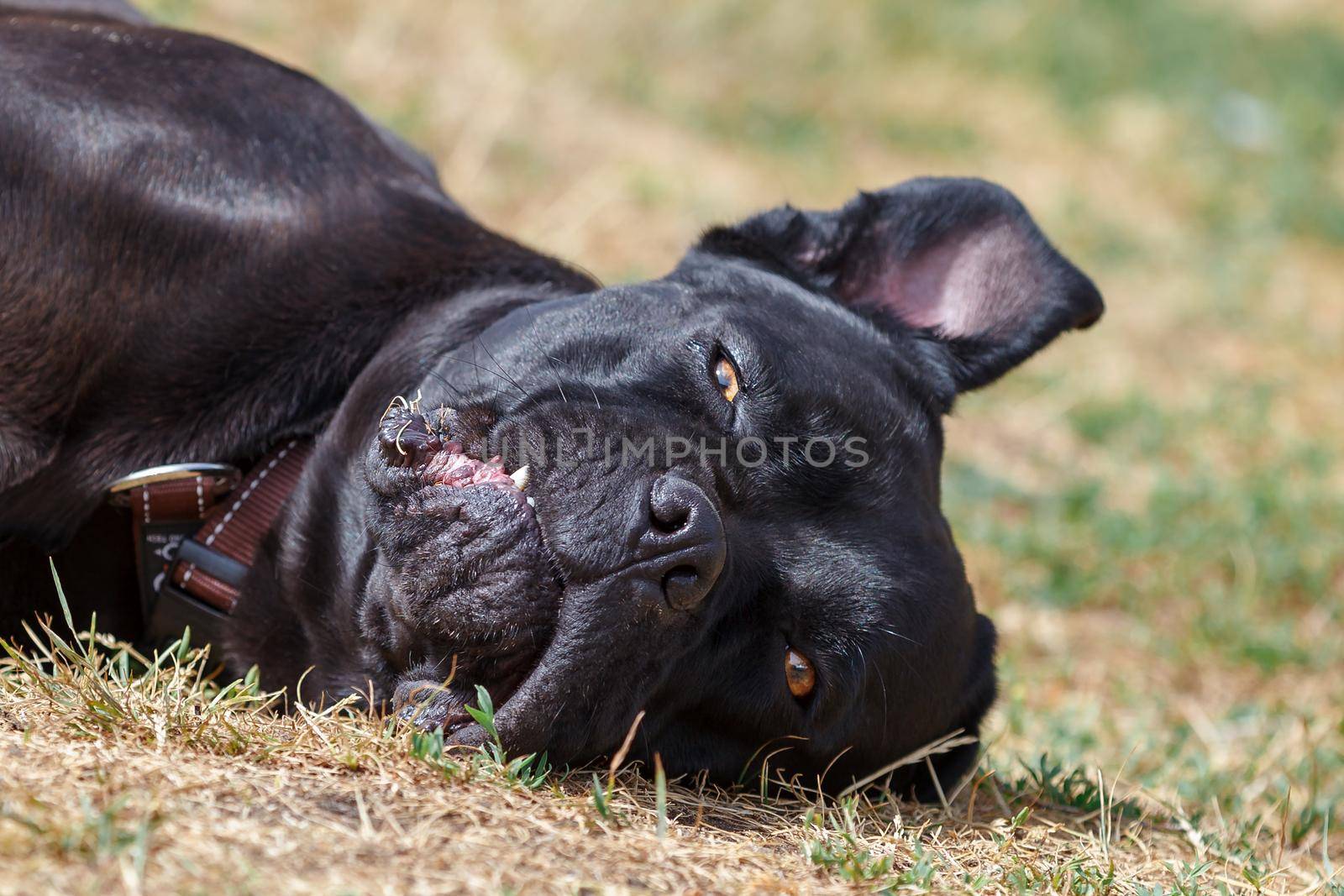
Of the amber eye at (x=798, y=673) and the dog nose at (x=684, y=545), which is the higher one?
the dog nose at (x=684, y=545)

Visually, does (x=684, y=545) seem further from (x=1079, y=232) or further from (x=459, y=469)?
(x=1079, y=232)

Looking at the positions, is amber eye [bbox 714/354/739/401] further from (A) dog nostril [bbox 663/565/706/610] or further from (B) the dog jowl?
(A) dog nostril [bbox 663/565/706/610]

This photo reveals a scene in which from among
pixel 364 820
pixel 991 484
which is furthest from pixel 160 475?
pixel 991 484

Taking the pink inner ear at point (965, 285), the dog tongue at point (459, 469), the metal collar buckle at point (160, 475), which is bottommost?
the metal collar buckle at point (160, 475)

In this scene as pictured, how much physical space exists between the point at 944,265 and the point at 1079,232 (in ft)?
23.0

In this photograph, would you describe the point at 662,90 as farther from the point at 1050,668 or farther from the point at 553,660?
the point at 553,660

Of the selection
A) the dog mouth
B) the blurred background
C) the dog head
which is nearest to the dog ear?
the dog head

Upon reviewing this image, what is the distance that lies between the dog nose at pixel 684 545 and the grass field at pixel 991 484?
14.2 inches

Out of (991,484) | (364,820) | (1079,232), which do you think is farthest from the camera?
(1079,232)

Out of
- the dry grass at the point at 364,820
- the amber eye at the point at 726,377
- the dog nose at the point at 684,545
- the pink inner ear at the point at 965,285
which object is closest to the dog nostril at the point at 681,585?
the dog nose at the point at 684,545

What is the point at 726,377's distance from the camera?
284cm

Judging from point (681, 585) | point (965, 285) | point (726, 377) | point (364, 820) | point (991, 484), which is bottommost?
point (364, 820)

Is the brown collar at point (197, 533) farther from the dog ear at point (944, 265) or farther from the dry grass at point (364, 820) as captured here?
the dog ear at point (944, 265)

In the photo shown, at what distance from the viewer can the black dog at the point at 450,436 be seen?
2.46 m
